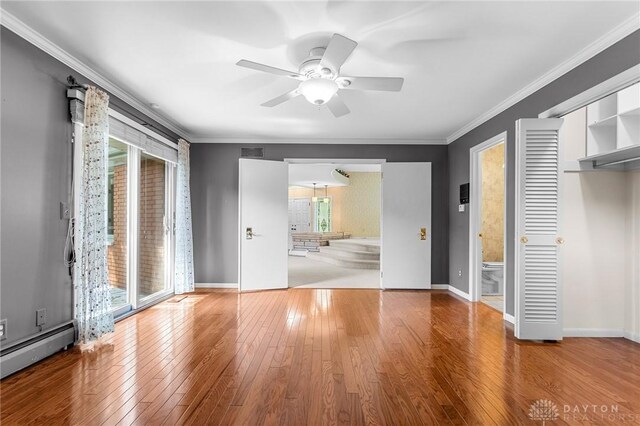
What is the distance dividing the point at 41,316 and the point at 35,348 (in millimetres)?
239

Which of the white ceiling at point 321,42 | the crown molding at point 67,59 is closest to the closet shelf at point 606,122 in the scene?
the white ceiling at point 321,42

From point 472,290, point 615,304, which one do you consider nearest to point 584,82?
point 615,304

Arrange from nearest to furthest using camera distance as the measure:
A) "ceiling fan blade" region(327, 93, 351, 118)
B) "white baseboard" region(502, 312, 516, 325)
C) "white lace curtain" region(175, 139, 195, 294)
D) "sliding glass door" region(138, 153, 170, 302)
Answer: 1. "ceiling fan blade" region(327, 93, 351, 118)
2. "white baseboard" region(502, 312, 516, 325)
3. "sliding glass door" region(138, 153, 170, 302)
4. "white lace curtain" region(175, 139, 195, 294)

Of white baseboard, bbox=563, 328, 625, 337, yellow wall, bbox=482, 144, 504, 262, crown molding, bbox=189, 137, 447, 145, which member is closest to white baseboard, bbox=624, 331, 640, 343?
white baseboard, bbox=563, 328, 625, 337

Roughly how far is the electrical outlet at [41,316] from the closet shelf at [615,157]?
4.99 m

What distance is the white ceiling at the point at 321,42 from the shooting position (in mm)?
2148

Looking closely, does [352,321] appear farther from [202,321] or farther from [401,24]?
[401,24]

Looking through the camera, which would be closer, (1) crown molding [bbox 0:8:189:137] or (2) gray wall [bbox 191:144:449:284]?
(1) crown molding [bbox 0:8:189:137]

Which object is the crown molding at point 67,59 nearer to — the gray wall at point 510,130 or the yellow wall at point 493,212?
the gray wall at point 510,130

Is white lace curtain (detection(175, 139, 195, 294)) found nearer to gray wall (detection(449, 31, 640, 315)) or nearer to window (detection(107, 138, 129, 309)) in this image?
window (detection(107, 138, 129, 309))

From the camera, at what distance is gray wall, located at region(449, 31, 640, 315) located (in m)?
2.46

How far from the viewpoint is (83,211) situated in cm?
288

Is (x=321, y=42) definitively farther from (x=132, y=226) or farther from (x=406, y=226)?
(x=406, y=226)

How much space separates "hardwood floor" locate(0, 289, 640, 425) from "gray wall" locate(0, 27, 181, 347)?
0.51m
